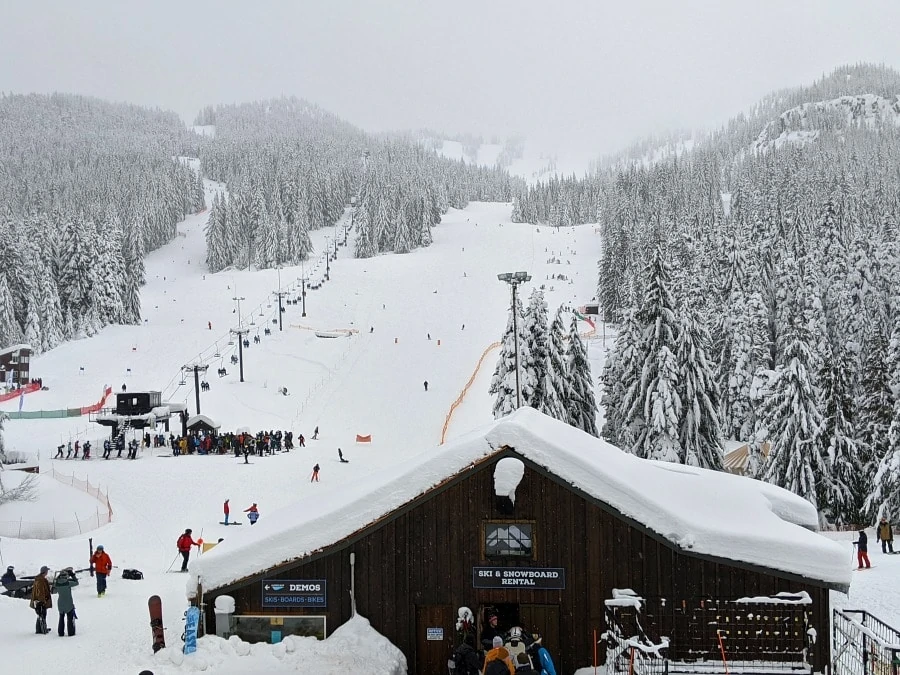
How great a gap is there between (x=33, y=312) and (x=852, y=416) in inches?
2663

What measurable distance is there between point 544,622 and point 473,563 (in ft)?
4.58

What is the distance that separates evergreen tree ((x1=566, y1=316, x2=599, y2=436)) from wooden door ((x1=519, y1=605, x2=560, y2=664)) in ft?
82.0

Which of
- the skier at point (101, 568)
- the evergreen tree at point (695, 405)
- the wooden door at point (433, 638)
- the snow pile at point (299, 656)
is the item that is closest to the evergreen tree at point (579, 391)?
the evergreen tree at point (695, 405)

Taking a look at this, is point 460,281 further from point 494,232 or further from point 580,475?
point 580,475

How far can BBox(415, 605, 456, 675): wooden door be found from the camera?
491 inches

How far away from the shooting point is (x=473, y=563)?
1260 cm

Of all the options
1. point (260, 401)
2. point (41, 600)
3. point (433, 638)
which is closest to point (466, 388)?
point (260, 401)

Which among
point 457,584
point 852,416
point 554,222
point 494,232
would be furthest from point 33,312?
point 554,222

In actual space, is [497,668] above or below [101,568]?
above

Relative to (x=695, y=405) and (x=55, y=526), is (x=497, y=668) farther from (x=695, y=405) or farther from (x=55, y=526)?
(x=695, y=405)

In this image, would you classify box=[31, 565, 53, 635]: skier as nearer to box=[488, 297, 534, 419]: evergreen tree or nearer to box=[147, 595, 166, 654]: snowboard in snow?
box=[147, 595, 166, 654]: snowboard in snow

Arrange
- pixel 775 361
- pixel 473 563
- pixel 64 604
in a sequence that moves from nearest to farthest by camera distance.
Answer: pixel 473 563 < pixel 64 604 < pixel 775 361

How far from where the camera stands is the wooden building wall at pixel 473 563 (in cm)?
1231

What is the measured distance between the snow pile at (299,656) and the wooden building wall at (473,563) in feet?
1.25
